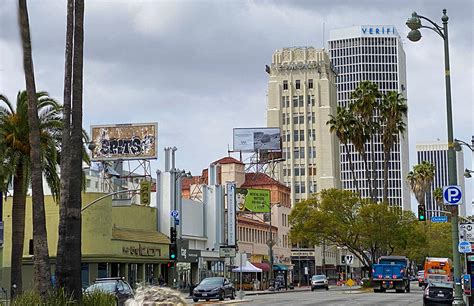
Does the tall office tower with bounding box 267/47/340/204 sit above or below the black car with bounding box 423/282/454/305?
above

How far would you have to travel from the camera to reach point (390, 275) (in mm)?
66000

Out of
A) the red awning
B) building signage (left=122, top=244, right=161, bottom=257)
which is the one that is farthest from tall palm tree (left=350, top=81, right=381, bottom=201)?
the red awning

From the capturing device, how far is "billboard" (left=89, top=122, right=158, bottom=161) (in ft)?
247

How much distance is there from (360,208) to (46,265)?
2274 inches

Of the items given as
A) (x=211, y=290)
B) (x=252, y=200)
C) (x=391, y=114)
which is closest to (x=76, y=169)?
(x=211, y=290)

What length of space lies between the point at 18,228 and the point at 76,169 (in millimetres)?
16424

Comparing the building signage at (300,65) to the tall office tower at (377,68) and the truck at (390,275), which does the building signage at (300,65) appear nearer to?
the tall office tower at (377,68)

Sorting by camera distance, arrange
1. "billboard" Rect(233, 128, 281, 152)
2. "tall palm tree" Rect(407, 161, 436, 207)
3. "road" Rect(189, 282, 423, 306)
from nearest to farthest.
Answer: "road" Rect(189, 282, 423, 306) → "tall palm tree" Rect(407, 161, 436, 207) → "billboard" Rect(233, 128, 281, 152)

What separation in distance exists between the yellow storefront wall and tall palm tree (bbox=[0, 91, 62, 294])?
18.4m

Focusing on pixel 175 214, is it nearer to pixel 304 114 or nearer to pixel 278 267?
pixel 278 267

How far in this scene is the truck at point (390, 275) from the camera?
6600 cm

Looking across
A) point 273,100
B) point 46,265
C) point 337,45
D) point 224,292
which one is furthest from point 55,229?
point 337,45

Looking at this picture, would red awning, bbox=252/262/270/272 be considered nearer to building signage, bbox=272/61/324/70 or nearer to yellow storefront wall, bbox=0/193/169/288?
yellow storefront wall, bbox=0/193/169/288

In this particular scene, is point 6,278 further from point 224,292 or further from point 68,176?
point 68,176
